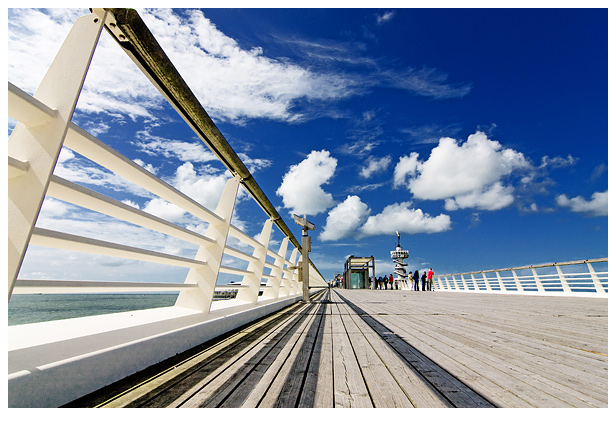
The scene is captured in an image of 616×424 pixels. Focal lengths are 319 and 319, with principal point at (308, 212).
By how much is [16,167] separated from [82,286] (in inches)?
21.1

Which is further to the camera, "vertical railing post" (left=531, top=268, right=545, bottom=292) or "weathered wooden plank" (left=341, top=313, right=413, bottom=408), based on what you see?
"vertical railing post" (left=531, top=268, right=545, bottom=292)

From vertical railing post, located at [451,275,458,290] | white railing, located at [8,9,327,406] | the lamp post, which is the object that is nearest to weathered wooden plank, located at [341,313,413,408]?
white railing, located at [8,9,327,406]

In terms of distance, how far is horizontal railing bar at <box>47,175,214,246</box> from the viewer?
3.79 ft

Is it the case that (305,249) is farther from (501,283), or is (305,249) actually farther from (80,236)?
(501,283)

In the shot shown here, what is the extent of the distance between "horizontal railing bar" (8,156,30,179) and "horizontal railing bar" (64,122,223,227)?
0.21 meters

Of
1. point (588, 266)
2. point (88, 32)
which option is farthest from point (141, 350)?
point (588, 266)

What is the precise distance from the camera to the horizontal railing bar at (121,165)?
4.06ft

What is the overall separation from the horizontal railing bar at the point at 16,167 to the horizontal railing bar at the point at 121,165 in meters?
0.21

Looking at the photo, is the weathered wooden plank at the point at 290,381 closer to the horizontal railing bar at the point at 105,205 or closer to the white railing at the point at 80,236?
the white railing at the point at 80,236

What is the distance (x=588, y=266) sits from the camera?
29.6 feet

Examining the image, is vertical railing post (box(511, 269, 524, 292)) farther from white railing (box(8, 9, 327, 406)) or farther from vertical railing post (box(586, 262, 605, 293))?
white railing (box(8, 9, 327, 406))

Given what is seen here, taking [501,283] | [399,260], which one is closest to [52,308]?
[501,283]

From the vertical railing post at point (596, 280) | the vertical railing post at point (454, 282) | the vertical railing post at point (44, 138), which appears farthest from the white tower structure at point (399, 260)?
the vertical railing post at point (44, 138)
